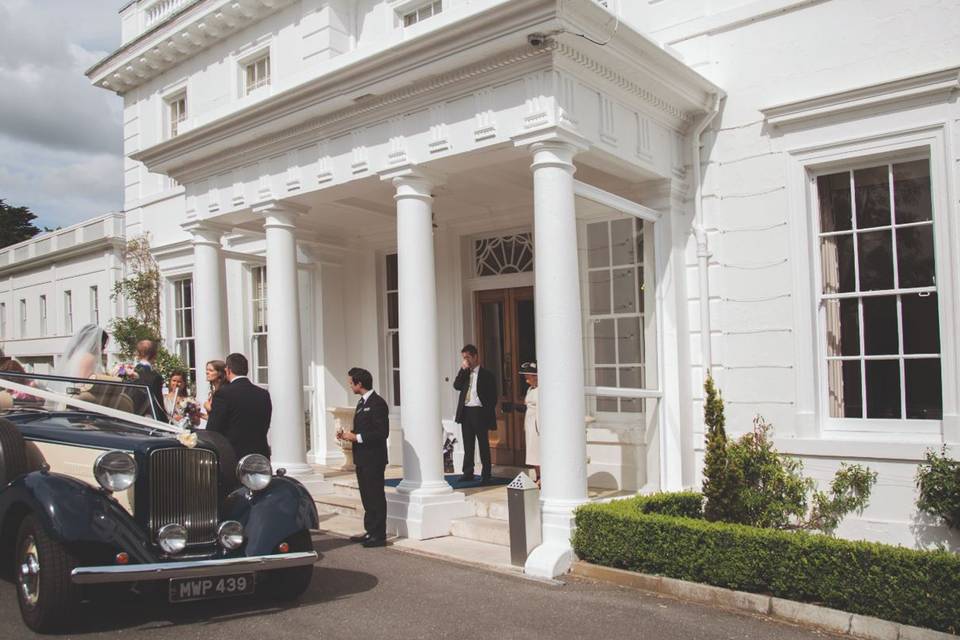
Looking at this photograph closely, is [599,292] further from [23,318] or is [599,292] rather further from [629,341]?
[23,318]

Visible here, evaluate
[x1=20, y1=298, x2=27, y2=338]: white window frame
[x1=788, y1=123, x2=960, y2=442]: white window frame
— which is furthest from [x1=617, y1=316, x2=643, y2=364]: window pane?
[x1=20, y1=298, x2=27, y2=338]: white window frame

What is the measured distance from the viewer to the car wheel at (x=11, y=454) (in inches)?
233

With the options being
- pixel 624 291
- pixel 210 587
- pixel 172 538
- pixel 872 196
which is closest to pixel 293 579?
pixel 210 587

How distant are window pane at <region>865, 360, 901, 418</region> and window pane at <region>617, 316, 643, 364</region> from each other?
2267mm

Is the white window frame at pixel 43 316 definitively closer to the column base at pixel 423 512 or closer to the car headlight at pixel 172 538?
the column base at pixel 423 512

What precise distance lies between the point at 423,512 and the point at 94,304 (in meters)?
14.5

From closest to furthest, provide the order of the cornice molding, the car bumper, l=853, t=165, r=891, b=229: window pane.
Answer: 1. the car bumper
2. the cornice molding
3. l=853, t=165, r=891, b=229: window pane

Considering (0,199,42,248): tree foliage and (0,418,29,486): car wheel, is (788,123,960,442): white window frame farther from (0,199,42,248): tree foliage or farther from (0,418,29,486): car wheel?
(0,199,42,248): tree foliage

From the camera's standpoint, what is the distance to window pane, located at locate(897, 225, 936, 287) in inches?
304

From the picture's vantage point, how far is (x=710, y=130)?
29.8ft

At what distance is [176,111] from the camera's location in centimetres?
1608

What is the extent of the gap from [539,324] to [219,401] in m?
3.13

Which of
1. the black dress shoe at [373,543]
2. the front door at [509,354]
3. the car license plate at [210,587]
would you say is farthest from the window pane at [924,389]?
the car license plate at [210,587]

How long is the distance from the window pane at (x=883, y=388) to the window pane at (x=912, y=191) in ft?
4.64
